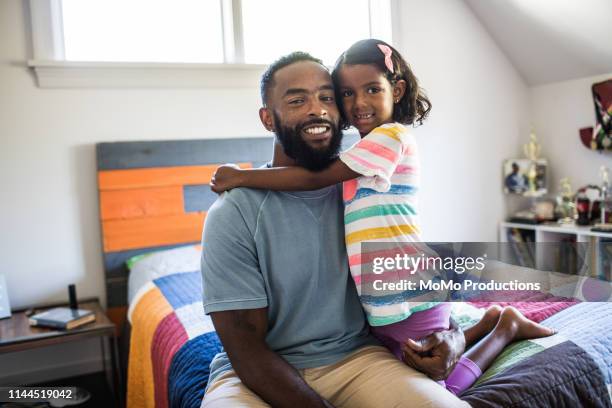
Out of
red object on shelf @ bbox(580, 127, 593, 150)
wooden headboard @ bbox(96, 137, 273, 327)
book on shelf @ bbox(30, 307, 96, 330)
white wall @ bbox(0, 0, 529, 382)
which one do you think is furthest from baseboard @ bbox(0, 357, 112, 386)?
red object on shelf @ bbox(580, 127, 593, 150)

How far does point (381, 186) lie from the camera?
1242 millimetres

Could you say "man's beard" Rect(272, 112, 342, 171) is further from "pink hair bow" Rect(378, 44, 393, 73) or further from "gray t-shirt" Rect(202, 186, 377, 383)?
"pink hair bow" Rect(378, 44, 393, 73)

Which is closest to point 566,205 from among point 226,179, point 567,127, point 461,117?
point 567,127

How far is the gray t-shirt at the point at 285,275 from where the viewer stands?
1175 millimetres

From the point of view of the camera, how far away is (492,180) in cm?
351

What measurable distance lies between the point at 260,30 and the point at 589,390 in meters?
2.45

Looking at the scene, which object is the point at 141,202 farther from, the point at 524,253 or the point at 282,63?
the point at 524,253

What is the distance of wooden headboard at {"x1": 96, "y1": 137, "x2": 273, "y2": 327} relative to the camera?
99.0 inches

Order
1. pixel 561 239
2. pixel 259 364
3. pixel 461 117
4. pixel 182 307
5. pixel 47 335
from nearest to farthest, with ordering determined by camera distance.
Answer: pixel 259 364
pixel 182 307
pixel 47 335
pixel 561 239
pixel 461 117

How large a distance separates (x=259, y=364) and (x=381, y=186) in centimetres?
49

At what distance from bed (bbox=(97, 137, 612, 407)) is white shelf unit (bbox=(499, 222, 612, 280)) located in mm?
144

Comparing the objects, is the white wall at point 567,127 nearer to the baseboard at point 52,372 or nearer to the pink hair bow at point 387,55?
the pink hair bow at point 387,55

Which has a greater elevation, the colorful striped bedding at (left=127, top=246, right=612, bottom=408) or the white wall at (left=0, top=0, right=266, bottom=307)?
the white wall at (left=0, top=0, right=266, bottom=307)

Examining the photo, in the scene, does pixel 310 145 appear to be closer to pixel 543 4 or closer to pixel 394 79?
pixel 394 79
